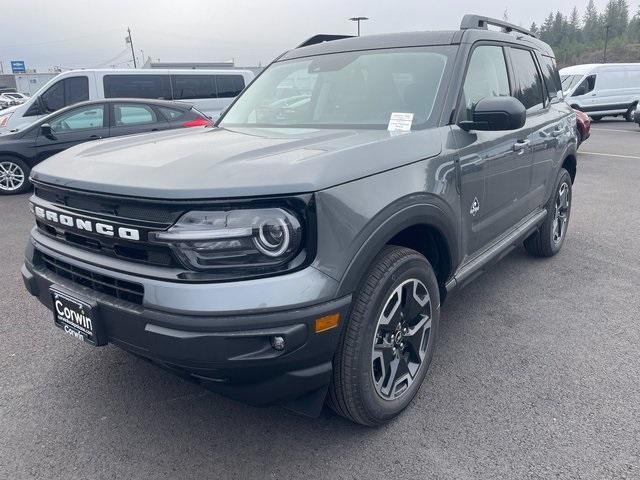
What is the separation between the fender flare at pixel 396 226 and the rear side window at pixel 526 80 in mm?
1651

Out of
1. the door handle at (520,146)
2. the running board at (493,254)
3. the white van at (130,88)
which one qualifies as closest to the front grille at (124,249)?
the running board at (493,254)

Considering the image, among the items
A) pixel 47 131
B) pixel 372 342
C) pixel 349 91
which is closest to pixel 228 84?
pixel 47 131

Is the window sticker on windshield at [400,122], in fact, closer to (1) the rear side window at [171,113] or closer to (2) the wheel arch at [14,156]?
(1) the rear side window at [171,113]

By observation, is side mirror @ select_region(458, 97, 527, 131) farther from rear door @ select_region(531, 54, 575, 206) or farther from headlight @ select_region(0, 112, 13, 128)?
headlight @ select_region(0, 112, 13, 128)

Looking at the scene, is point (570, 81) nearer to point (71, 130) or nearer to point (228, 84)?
point (228, 84)

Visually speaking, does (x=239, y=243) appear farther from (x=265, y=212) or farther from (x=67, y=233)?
(x=67, y=233)

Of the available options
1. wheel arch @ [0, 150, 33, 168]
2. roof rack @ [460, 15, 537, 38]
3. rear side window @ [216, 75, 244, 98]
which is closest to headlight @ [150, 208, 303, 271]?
roof rack @ [460, 15, 537, 38]

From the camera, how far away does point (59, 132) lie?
27.9 ft

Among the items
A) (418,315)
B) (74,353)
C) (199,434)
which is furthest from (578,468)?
(74,353)

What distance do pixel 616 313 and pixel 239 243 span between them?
305 cm

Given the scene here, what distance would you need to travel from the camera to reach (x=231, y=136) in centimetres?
290

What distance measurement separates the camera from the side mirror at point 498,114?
270 centimetres

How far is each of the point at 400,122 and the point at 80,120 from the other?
24.0 ft

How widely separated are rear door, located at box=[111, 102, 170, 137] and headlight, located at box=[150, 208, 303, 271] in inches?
289
